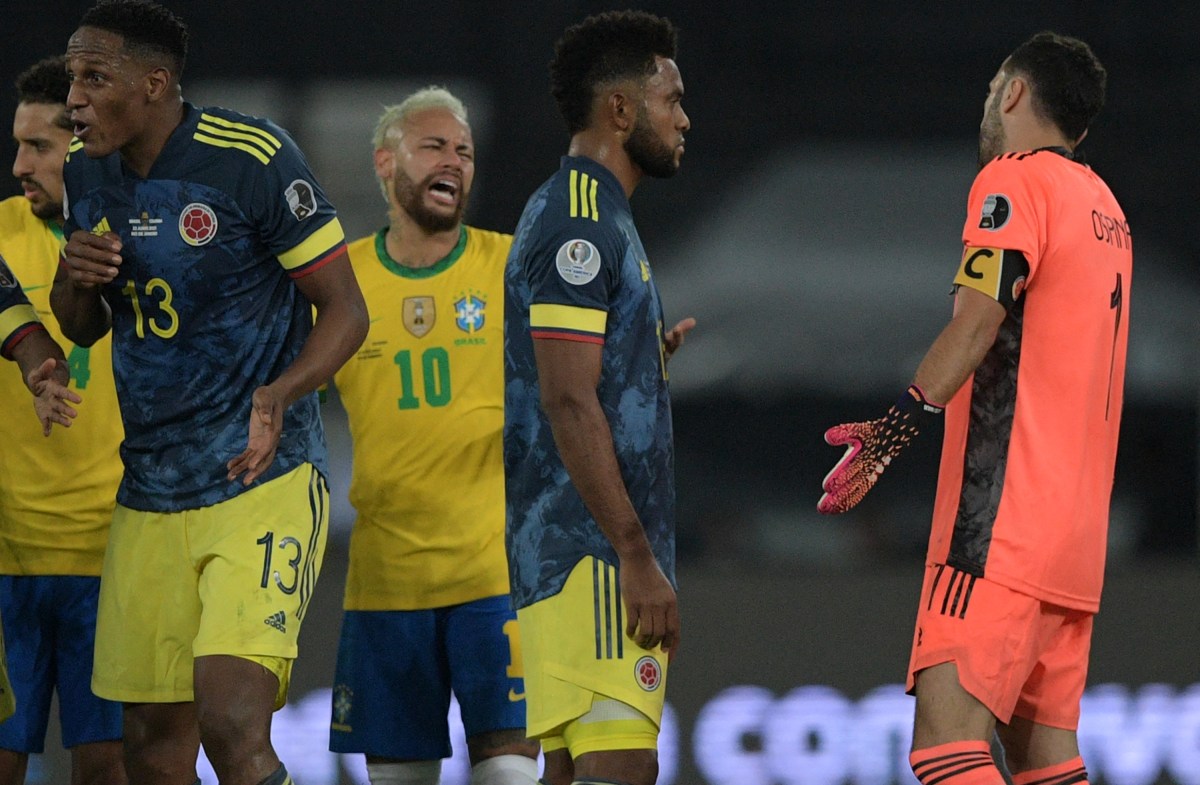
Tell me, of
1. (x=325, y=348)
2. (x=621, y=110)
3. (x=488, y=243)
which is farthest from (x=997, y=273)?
(x=488, y=243)

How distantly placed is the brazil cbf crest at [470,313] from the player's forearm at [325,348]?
3.30 feet

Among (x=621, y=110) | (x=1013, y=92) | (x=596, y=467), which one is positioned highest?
(x=1013, y=92)

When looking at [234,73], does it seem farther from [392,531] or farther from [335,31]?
[392,531]

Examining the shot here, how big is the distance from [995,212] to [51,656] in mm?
2893

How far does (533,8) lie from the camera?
701 centimetres

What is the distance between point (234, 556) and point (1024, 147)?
192cm

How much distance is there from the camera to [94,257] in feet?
12.9

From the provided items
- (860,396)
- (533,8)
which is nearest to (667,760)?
(860,396)

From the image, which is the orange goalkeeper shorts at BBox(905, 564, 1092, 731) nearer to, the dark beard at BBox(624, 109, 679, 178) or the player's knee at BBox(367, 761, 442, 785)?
the dark beard at BBox(624, 109, 679, 178)

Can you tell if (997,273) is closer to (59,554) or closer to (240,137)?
(240,137)

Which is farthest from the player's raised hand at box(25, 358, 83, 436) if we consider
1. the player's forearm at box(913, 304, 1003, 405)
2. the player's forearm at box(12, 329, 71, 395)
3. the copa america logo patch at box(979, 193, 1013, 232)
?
the copa america logo patch at box(979, 193, 1013, 232)

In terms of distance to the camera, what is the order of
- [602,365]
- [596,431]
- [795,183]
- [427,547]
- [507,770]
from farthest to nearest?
1. [795,183]
2. [427,547]
3. [507,770]
4. [602,365]
5. [596,431]

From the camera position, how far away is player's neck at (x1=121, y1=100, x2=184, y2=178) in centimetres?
403

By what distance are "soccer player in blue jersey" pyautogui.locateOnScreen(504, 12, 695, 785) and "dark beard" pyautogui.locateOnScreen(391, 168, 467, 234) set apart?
143 cm
